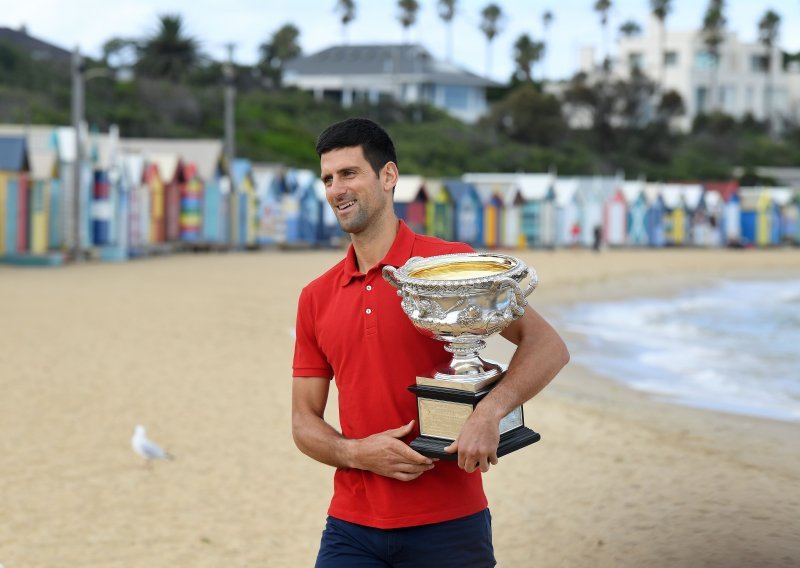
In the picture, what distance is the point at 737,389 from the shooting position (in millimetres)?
13898

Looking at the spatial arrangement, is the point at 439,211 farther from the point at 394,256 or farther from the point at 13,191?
the point at 394,256

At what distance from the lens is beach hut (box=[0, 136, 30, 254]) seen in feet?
87.2

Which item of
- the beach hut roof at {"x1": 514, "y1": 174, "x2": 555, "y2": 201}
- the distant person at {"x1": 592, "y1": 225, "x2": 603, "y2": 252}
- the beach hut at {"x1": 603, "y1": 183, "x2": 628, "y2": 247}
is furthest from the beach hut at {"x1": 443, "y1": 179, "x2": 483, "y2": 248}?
the beach hut at {"x1": 603, "y1": 183, "x2": 628, "y2": 247}

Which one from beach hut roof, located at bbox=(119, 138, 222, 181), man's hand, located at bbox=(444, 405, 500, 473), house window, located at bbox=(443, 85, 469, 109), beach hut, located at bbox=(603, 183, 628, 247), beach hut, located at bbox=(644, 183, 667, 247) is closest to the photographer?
man's hand, located at bbox=(444, 405, 500, 473)

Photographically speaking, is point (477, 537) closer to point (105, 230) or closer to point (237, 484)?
point (237, 484)

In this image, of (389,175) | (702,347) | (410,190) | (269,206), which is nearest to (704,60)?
(410,190)

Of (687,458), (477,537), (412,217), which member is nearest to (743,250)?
(412,217)

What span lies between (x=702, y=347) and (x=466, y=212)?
24176mm

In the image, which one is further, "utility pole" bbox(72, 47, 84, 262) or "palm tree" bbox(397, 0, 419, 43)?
"palm tree" bbox(397, 0, 419, 43)

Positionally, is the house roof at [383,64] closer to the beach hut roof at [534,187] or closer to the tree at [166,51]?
the tree at [166,51]

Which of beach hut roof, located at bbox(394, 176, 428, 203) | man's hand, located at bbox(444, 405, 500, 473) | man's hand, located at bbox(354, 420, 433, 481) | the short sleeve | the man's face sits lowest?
man's hand, located at bbox(354, 420, 433, 481)

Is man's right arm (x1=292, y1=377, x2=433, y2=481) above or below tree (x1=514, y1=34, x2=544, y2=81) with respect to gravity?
below

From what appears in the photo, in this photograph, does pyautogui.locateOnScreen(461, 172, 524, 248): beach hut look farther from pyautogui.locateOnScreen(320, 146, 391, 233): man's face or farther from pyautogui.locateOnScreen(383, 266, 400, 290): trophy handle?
pyautogui.locateOnScreen(383, 266, 400, 290): trophy handle

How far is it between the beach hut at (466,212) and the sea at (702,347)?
13.2 m
